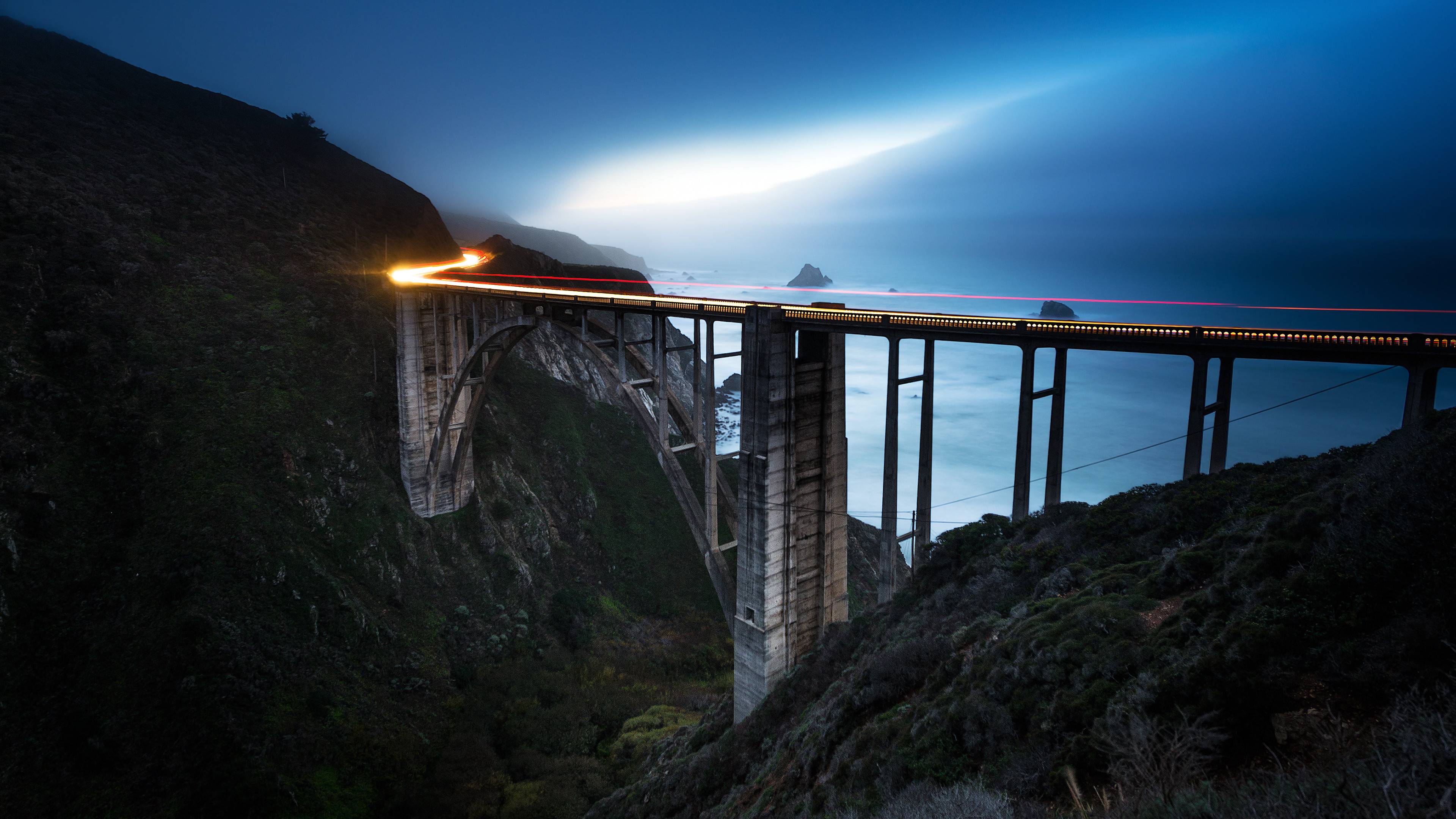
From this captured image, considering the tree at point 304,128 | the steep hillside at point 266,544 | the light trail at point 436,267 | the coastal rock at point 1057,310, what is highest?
the tree at point 304,128

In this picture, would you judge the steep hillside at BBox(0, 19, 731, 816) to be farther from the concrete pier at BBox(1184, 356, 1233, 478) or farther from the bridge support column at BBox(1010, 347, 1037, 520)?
the concrete pier at BBox(1184, 356, 1233, 478)

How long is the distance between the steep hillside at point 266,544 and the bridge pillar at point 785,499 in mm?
7282

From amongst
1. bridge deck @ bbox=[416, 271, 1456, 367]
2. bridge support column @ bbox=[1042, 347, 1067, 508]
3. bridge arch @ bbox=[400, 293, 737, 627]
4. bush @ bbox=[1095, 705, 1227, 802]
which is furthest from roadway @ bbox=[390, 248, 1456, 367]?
bush @ bbox=[1095, 705, 1227, 802]

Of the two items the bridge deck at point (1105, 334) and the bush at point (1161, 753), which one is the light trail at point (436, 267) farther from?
the bush at point (1161, 753)

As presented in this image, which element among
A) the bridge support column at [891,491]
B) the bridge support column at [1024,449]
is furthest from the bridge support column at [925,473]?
the bridge support column at [1024,449]

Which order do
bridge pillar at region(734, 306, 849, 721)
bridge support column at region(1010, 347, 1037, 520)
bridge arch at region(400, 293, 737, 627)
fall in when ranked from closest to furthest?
bridge support column at region(1010, 347, 1037, 520) → bridge pillar at region(734, 306, 849, 721) → bridge arch at region(400, 293, 737, 627)

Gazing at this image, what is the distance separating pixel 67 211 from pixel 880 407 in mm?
144280

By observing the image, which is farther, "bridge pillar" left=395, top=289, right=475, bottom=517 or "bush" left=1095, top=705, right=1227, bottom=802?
"bridge pillar" left=395, top=289, right=475, bottom=517

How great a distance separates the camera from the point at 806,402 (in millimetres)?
19250

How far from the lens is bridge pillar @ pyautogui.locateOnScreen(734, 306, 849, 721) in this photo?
726 inches

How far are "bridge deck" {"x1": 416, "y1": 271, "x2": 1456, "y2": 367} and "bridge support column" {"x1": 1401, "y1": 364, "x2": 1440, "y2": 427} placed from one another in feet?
0.46

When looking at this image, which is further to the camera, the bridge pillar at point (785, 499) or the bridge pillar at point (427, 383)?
the bridge pillar at point (427, 383)

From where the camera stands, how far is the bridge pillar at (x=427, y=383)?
31.0 m

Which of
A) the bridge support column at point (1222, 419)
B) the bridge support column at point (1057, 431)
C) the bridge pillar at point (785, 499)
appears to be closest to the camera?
the bridge support column at point (1222, 419)
